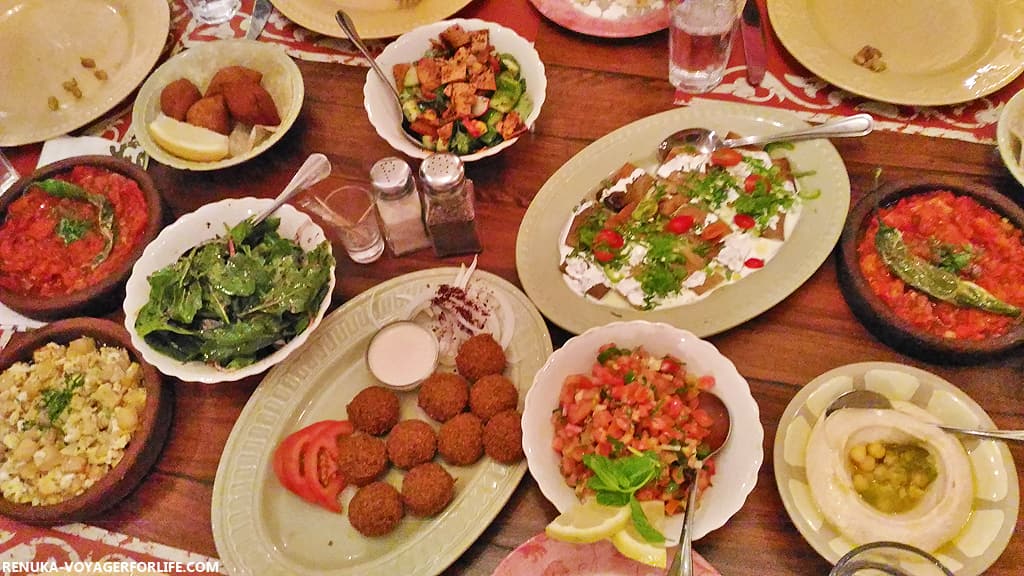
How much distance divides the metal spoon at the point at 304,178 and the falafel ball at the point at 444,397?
31.4 inches

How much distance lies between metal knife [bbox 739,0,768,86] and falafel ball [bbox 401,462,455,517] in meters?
1.81

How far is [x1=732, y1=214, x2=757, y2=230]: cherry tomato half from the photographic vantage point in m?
2.15

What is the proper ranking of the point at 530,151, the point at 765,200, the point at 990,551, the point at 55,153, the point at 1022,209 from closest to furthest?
1. the point at 990,551
2. the point at 1022,209
3. the point at 765,200
4. the point at 530,151
5. the point at 55,153

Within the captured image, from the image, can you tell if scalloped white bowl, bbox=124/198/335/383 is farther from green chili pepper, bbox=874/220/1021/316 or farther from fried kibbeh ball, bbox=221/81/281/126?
green chili pepper, bbox=874/220/1021/316

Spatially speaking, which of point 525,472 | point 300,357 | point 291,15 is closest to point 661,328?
point 525,472

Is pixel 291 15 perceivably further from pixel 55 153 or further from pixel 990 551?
pixel 990 551

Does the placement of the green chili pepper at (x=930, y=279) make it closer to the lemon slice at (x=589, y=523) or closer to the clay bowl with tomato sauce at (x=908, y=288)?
the clay bowl with tomato sauce at (x=908, y=288)

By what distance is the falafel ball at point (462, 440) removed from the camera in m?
1.86

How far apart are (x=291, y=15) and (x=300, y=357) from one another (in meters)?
1.55

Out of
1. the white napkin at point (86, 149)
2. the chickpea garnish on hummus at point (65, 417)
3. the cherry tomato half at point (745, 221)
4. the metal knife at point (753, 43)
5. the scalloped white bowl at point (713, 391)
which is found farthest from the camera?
the white napkin at point (86, 149)

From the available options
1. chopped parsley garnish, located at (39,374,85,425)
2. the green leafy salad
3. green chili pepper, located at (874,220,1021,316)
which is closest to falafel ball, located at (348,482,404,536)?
the green leafy salad

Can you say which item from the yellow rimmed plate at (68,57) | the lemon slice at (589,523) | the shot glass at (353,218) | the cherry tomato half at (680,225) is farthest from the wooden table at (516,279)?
the yellow rimmed plate at (68,57)

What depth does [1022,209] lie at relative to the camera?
197 cm

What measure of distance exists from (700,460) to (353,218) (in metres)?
1.36
